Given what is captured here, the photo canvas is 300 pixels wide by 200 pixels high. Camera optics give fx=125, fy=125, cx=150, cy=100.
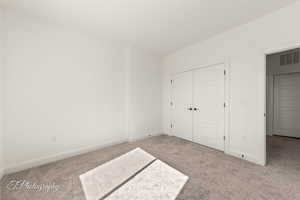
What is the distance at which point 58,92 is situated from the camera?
263 centimetres

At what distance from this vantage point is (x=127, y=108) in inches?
147

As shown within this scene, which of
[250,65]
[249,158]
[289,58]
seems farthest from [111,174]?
Result: [289,58]

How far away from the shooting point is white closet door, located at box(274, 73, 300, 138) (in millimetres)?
4016

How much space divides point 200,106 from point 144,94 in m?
1.74

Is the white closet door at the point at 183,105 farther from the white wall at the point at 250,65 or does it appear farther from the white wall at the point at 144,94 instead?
the white wall at the point at 250,65

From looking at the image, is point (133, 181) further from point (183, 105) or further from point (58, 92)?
point (183, 105)

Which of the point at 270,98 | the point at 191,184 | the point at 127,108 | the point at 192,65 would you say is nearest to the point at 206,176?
the point at 191,184

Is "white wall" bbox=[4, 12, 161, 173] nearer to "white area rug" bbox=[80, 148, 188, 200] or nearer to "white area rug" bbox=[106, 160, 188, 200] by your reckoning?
"white area rug" bbox=[80, 148, 188, 200]

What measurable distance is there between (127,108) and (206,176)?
2534 mm

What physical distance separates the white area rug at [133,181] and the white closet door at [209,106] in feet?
5.18

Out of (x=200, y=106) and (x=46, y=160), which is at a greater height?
(x=200, y=106)

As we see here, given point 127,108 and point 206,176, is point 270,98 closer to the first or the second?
point 206,176

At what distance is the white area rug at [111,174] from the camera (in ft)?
5.56

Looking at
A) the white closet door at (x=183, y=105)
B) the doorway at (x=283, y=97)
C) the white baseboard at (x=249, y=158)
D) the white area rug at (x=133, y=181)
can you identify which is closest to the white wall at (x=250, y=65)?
the white baseboard at (x=249, y=158)
